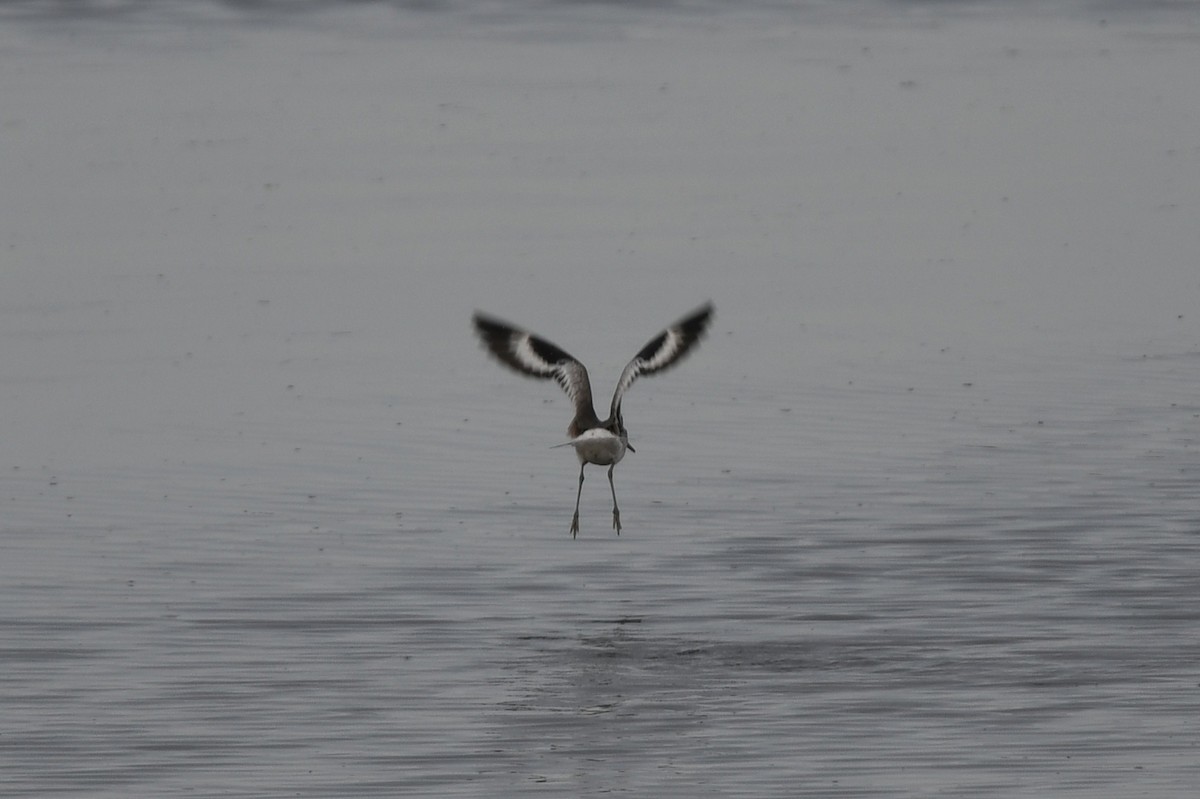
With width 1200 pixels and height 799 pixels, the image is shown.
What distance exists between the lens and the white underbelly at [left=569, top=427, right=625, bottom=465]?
1534 cm

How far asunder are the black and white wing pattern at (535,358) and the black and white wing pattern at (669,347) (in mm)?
551

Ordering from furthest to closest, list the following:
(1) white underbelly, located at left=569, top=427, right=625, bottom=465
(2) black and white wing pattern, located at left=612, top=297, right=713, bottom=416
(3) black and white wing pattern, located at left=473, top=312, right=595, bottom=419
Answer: (3) black and white wing pattern, located at left=473, top=312, right=595, bottom=419
(2) black and white wing pattern, located at left=612, top=297, right=713, bottom=416
(1) white underbelly, located at left=569, top=427, right=625, bottom=465

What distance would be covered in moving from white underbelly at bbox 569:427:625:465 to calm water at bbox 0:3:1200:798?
24.0 inches

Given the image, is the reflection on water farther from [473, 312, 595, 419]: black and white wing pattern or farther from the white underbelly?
[473, 312, 595, 419]: black and white wing pattern

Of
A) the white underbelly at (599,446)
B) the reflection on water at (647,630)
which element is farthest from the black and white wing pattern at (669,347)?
the reflection on water at (647,630)

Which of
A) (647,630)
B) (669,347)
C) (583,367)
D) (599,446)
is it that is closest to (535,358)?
(583,367)

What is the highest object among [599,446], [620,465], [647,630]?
[620,465]

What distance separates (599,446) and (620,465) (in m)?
2.94

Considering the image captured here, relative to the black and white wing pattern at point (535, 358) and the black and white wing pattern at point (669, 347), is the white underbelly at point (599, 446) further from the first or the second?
the black and white wing pattern at point (535, 358)

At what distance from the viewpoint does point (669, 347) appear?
15617 mm

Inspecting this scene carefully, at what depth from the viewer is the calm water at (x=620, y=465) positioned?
478 inches

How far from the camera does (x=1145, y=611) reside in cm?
1403

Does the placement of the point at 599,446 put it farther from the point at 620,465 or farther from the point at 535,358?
the point at 620,465

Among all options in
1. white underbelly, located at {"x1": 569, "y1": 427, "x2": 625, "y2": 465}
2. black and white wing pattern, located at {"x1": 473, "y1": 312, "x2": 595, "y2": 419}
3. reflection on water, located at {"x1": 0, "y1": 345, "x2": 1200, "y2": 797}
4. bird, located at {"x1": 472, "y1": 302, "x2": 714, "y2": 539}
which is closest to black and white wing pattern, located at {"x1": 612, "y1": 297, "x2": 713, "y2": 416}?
bird, located at {"x1": 472, "y1": 302, "x2": 714, "y2": 539}
